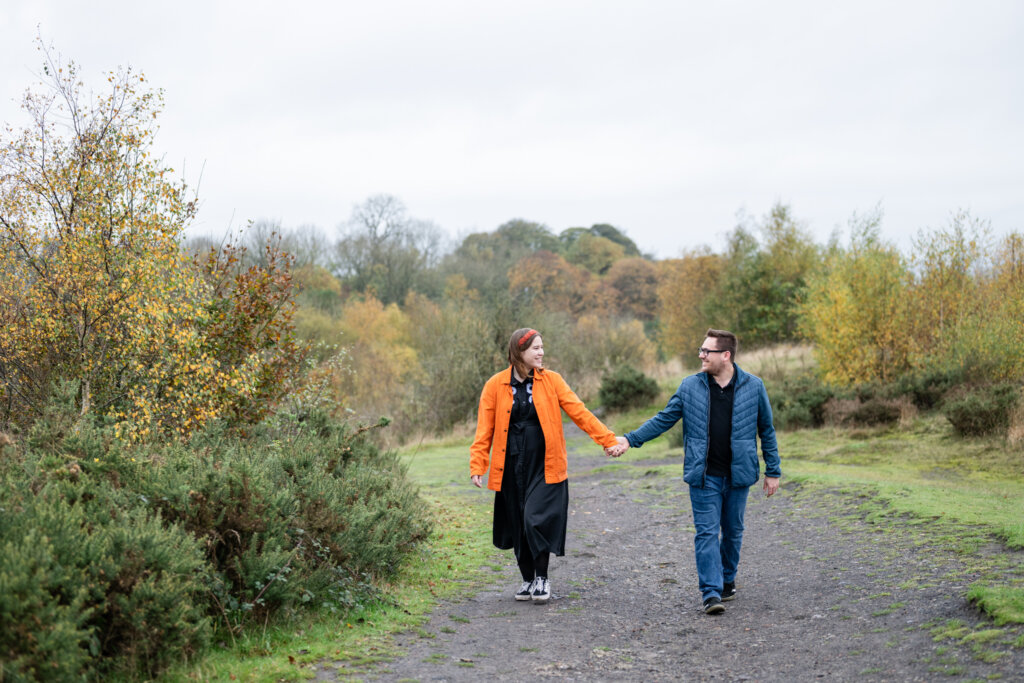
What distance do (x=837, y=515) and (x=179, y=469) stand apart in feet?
24.6

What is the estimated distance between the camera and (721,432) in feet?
22.6

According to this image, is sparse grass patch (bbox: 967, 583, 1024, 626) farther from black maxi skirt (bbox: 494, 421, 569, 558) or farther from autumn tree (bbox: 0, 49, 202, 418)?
autumn tree (bbox: 0, 49, 202, 418)

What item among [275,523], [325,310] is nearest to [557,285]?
[325,310]

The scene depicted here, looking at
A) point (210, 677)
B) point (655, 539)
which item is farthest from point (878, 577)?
point (210, 677)

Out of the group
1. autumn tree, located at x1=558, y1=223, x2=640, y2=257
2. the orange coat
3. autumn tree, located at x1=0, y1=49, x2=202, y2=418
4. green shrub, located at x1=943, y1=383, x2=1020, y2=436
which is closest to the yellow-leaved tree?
autumn tree, located at x1=0, y1=49, x2=202, y2=418

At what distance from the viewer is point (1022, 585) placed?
5.95 m

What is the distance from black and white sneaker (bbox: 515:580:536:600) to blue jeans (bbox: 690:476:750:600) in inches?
56.9

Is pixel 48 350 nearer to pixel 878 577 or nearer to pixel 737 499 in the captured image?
pixel 737 499

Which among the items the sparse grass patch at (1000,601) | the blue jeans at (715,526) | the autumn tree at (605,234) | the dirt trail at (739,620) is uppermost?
the autumn tree at (605,234)

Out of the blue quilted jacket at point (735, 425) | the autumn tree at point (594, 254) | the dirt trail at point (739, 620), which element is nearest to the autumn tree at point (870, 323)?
the dirt trail at point (739, 620)

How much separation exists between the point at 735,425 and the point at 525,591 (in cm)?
229

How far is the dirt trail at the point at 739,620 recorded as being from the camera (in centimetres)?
525

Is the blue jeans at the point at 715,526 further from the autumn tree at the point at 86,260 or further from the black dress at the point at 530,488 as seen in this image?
the autumn tree at the point at 86,260

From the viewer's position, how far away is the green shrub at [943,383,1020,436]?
580 inches
